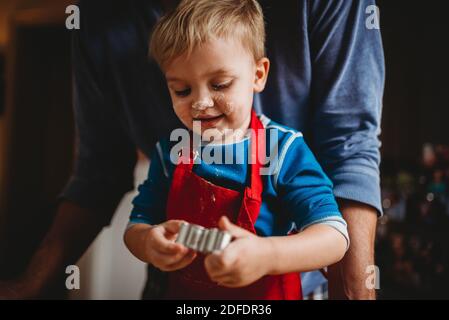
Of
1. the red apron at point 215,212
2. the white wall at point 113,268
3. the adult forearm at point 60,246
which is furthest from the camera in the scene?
the white wall at point 113,268

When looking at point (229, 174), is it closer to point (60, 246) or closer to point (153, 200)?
point (153, 200)

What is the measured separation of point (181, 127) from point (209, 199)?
0.47ft

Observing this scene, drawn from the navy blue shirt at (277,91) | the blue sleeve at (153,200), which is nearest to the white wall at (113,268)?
the navy blue shirt at (277,91)

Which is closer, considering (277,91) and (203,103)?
(203,103)

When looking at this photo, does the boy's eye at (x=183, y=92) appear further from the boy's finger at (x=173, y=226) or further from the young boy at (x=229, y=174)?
the boy's finger at (x=173, y=226)

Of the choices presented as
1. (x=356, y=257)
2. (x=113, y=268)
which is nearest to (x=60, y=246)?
(x=113, y=268)

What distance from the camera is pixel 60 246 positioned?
2.17ft

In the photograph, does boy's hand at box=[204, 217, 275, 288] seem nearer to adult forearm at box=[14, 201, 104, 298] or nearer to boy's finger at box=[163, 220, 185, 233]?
boy's finger at box=[163, 220, 185, 233]

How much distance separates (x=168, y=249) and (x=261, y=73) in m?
0.24

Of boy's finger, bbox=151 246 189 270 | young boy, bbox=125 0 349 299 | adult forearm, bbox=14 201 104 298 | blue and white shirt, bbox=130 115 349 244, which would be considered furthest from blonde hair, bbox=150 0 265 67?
adult forearm, bbox=14 201 104 298

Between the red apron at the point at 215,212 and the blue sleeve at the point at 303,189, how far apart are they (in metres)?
0.03

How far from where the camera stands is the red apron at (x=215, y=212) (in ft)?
1.51

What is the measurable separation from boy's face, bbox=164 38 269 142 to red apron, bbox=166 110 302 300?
0.12 ft
